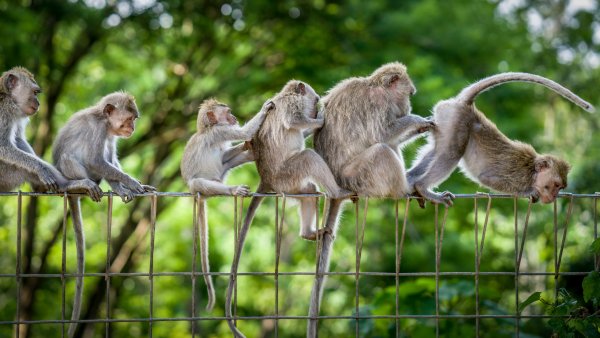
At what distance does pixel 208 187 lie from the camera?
6.48m

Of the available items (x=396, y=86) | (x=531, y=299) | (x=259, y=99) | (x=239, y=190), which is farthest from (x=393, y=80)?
(x=259, y=99)

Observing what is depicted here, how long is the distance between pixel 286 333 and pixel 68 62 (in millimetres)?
9223

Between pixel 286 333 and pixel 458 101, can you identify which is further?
pixel 286 333

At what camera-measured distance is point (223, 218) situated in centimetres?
1838

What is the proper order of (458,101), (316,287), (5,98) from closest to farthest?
1. (316,287)
2. (5,98)
3. (458,101)

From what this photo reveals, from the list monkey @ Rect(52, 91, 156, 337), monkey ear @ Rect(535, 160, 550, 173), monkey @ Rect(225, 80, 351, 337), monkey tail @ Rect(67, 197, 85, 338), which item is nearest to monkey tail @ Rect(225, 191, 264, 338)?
monkey @ Rect(225, 80, 351, 337)

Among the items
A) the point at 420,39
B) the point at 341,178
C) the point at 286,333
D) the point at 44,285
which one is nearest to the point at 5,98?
the point at 341,178

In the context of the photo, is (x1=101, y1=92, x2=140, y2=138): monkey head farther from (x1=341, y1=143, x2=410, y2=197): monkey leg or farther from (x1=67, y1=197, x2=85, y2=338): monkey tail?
(x1=341, y1=143, x2=410, y2=197): monkey leg

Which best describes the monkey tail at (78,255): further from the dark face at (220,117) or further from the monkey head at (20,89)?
the dark face at (220,117)

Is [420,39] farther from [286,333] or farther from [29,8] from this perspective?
[286,333]

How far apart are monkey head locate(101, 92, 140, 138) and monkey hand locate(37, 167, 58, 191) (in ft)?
2.31

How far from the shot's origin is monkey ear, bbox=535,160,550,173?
7.26 m

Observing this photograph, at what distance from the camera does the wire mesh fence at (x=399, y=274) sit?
549cm

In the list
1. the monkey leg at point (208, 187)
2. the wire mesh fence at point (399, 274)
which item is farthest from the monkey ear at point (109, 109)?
the monkey leg at point (208, 187)
